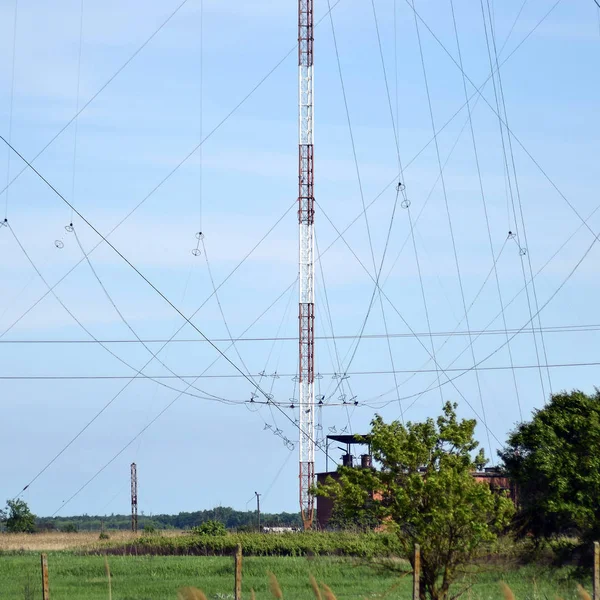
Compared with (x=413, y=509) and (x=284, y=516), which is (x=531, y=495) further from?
(x=284, y=516)

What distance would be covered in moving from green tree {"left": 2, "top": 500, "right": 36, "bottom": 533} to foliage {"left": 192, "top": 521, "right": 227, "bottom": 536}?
26174 millimetres

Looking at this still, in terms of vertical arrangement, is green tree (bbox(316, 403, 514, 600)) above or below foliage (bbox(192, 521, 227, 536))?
above

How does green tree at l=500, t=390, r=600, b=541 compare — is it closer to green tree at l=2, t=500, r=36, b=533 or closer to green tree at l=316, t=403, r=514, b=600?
green tree at l=316, t=403, r=514, b=600

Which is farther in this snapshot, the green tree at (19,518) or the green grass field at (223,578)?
the green tree at (19,518)

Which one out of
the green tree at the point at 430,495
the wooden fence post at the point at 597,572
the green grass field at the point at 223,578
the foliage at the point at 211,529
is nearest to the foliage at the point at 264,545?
the green grass field at the point at 223,578

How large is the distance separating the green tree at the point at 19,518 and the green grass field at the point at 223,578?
37.1m

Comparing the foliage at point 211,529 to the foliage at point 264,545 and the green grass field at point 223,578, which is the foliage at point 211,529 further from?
the green grass field at point 223,578

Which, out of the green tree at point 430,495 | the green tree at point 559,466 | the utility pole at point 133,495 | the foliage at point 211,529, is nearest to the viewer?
the green tree at point 430,495

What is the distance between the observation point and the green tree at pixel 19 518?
78438 mm

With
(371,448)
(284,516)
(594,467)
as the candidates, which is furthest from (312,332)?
(284,516)

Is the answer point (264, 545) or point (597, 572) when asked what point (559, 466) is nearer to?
point (264, 545)

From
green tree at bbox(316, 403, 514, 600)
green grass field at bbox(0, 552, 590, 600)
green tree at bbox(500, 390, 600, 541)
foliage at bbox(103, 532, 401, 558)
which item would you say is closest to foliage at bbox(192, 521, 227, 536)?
foliage at bbox(103, 532, 401, 558)

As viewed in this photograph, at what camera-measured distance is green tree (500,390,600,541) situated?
33.3 meters

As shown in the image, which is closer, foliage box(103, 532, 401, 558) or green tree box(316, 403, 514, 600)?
green tree box(316, 403, 514, 600)
